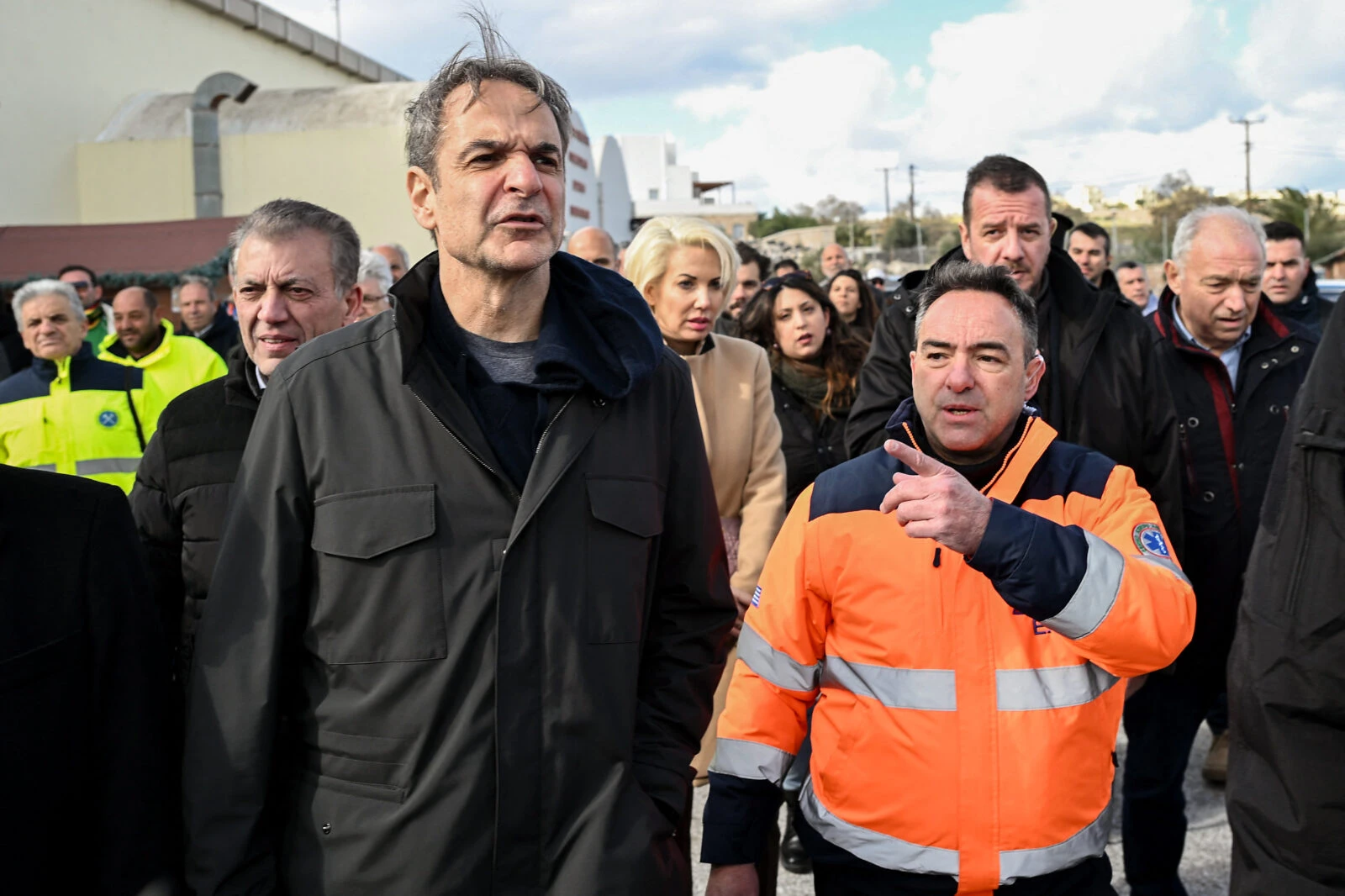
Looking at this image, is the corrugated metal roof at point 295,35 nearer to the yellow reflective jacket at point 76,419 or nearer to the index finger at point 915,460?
the yellow reflective jacket at point 76,419

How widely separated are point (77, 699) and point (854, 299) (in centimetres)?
606

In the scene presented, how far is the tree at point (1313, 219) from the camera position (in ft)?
143

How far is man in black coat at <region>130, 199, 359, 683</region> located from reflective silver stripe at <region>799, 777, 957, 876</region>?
1478 millimetres

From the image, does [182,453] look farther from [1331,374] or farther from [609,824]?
[1331,374]

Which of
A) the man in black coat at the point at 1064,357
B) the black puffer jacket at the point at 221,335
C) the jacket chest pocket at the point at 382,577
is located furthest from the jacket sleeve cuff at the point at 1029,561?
the black puffer jacket at the point at 221,335

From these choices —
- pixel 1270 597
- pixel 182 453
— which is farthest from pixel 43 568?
pixel 1270 597

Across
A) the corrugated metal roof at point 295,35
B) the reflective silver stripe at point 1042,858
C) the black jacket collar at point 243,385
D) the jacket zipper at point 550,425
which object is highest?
the corrugated metal roof at point 295,35

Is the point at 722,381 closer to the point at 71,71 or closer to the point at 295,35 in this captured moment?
the point at 71,71

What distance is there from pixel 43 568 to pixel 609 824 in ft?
3.41

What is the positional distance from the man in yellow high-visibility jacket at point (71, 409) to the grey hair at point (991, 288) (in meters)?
4.34

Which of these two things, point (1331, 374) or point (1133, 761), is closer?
point (1331, 374)

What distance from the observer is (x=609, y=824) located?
2.09 meters

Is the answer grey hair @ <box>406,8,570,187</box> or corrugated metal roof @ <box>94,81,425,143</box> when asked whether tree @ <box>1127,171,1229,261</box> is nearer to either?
corrugated metal roof @ <box>94,81,425,143</box>

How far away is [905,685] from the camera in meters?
2.35
